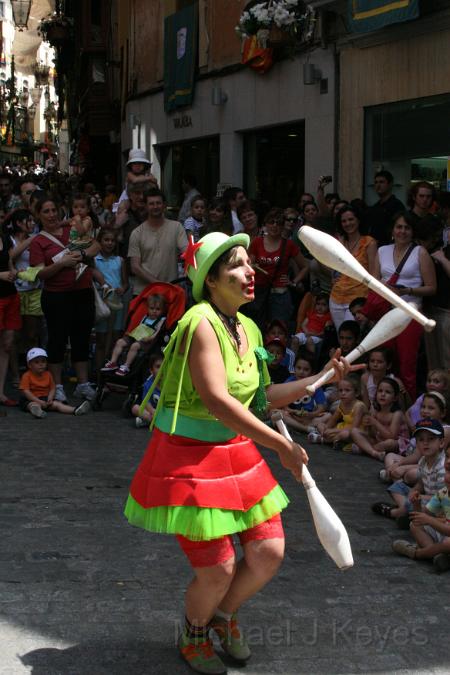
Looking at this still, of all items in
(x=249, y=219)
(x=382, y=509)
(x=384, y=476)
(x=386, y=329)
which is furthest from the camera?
(x=249, y=219)

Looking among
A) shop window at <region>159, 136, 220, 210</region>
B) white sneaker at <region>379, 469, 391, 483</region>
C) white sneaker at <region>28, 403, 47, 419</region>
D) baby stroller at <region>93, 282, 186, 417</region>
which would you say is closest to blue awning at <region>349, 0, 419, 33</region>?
baby stroller at <region>93, 282, 186, 417</region>

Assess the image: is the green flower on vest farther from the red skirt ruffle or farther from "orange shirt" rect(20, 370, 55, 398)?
"orange shirt" rect(20, 370, 55, 398)

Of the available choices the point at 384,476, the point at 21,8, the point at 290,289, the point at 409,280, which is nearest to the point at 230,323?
the point at 384,476

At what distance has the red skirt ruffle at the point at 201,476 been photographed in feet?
13.2

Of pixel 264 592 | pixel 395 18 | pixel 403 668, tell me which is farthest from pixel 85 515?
pixel 395 18

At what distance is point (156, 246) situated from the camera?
1018 cm

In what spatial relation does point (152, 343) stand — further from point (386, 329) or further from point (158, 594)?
point (386, 329)

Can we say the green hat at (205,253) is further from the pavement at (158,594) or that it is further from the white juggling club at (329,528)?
the pavement at (158,594)

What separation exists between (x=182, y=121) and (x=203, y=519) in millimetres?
16392

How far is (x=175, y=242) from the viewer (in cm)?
1020

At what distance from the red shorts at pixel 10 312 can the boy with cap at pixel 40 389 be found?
0.33 m

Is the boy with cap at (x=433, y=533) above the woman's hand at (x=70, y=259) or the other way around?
the other way around

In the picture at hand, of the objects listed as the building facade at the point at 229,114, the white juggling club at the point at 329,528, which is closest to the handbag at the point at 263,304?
the building facade at the point at 229,114

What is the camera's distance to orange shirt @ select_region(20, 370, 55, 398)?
9.80m
